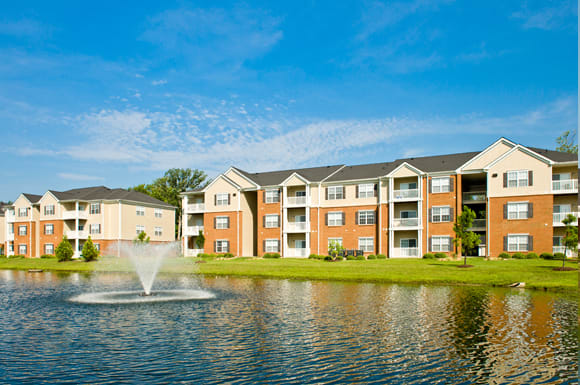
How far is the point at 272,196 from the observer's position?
57.0m

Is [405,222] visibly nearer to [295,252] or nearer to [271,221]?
[295,252]

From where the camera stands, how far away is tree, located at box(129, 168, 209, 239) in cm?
9038

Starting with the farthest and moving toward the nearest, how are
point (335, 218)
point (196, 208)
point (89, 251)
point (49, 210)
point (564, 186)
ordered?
1. point (49, 210)
2. point (196, 208)
3. point (89, 251)
4. point (335, 218)
5. point (564, 186)

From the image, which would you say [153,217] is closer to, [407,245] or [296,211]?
[296,211]

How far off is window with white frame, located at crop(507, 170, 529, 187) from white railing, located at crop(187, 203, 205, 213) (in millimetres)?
34735

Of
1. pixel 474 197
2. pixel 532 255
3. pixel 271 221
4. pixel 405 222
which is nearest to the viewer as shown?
pixel 532 255

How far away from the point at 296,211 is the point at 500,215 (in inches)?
851

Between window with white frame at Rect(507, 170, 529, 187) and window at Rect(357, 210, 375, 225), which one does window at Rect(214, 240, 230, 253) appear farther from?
window with white frame at Rect(507, 170, 529, 187)

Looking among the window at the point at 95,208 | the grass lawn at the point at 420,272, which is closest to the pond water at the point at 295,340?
the grass lawn at the point at 420,272

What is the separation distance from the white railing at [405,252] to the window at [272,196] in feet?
48.3

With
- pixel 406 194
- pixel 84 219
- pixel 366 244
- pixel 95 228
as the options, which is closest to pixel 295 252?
pixel 366 244

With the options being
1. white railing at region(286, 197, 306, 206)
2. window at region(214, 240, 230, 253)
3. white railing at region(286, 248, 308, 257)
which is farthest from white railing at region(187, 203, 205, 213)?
white railing at region(286, 248, 308, 257)

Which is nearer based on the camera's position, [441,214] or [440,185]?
[441,214]

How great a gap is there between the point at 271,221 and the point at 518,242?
2577cm
